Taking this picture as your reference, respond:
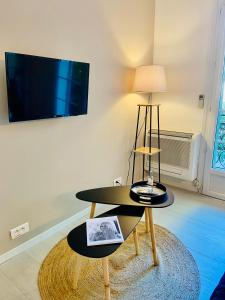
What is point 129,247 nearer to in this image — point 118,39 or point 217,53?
point 118,39

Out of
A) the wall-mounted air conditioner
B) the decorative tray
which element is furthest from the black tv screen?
the wall-mounted air conditioner

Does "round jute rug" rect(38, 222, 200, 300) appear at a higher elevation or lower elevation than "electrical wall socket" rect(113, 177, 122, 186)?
lower

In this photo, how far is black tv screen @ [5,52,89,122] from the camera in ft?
5.68

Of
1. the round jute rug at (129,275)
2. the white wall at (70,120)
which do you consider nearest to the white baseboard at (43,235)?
the white wall at (70,120)

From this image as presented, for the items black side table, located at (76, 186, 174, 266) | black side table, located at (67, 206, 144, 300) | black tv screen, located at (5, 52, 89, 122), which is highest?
black tv screen, located at (5, 52, 89, 122)

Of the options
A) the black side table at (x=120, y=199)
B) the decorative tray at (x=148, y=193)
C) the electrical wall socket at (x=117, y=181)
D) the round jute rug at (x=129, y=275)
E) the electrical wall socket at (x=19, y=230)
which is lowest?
the round jute rug at (x=129, y=275)

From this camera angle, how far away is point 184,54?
9.87 feet

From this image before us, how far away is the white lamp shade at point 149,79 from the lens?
271cm

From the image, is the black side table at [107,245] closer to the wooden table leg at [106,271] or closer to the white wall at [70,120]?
the wooden table leg at [106,271]

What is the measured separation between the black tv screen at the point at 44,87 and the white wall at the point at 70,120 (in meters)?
0.09

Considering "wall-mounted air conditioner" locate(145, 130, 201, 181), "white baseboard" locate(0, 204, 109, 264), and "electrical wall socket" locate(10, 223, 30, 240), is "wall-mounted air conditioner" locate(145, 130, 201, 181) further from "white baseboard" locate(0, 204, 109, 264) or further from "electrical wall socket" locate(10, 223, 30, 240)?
"electrical wall socket" locate(10, 223, 30, 240)

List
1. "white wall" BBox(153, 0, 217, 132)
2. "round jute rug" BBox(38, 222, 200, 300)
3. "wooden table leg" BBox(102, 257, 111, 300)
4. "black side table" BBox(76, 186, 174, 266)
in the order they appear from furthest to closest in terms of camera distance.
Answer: "white wall" BBox(153, 0, 217, 132), "black side table" BBox(76, 186, 174, 266), "round jute rug" BBox(38, 222, 200, 300), "wooden table leg" BBox(102, 257, 111, 300)

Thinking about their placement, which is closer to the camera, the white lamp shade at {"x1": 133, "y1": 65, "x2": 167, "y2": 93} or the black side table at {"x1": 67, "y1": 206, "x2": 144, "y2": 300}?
the black side table at {"x1": 67, "y1": 206, "x2": 144, "y2": 300}

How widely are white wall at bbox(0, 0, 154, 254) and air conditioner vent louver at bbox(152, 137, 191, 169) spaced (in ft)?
1.49
